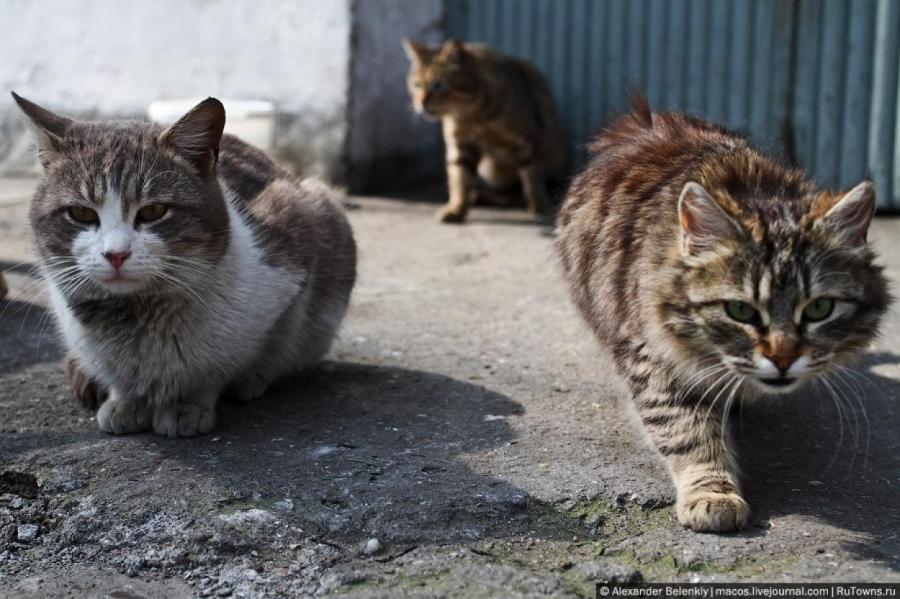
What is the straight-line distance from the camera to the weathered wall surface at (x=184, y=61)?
24.4 ft

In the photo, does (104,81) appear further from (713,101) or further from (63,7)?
(713,101)

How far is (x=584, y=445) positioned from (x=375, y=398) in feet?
2.63

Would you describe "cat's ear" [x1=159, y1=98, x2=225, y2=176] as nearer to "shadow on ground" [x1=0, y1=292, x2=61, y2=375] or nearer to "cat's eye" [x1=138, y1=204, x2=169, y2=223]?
"cat's eye" [x1=138, y1=204, x2=169, y2=223]

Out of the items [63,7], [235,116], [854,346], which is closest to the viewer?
[854,346]

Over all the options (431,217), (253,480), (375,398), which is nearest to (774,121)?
(431,217)

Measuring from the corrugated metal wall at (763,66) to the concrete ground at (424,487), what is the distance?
2940 millimetres

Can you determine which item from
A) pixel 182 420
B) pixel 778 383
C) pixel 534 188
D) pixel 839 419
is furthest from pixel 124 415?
pixel 534 188

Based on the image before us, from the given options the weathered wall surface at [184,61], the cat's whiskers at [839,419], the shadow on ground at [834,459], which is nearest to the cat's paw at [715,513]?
the shadow on ground at [834,459]

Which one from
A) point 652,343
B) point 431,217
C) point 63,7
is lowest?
point 431,217

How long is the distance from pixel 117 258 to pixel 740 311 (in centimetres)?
171

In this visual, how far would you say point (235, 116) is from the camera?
6.71 meters

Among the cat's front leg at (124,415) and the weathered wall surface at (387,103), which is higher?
the weathered wall surface at (387,103)

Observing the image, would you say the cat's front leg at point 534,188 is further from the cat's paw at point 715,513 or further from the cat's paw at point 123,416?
the cat's paw at point 715,513

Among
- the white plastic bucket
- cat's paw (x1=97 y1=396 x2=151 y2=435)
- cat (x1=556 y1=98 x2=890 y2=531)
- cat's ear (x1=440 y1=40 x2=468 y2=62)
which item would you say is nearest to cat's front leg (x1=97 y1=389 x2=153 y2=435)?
cat's paw (x1=97 y1=396 x2=151 y2=435)
